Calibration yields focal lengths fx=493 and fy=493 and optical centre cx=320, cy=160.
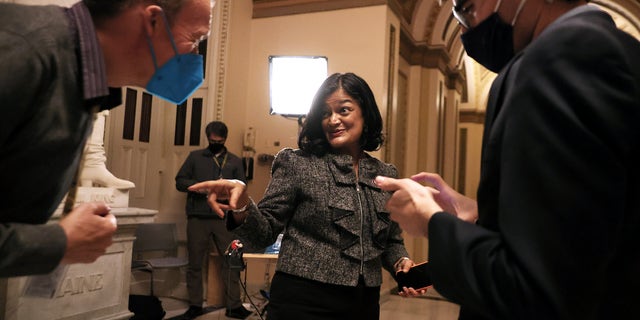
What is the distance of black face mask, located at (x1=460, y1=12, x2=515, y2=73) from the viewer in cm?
103

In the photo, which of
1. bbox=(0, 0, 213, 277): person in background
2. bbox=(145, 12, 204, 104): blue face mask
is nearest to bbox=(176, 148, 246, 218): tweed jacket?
bbox=(145, 12, 204, 104): blue face mask

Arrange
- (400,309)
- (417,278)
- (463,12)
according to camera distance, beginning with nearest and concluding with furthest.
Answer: (463,12)
(417,278)
(400,309)

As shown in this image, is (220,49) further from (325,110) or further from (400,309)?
(325,110)

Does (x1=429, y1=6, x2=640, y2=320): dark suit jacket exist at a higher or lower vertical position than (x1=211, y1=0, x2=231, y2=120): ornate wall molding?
lower

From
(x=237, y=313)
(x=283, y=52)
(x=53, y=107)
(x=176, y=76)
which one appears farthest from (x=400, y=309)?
(x=53, y=107)

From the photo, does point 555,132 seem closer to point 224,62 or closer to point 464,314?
point 464,314

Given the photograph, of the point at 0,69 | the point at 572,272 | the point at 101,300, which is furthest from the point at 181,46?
the point at 101,300

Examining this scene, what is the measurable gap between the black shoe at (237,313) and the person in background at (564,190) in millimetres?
4731

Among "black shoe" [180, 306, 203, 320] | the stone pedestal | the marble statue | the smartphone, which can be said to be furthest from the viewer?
"black shoe" [180, 306, 203, 320]

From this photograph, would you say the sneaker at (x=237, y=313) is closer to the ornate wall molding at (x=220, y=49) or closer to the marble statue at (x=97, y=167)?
the marble statue at (x=97, y=167)

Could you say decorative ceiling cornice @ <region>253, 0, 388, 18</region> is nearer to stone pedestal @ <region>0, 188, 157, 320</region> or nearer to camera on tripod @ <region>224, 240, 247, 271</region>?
camera on tripod @ <region>224, 240, 247, 271</region>

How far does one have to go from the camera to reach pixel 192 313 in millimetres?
5160

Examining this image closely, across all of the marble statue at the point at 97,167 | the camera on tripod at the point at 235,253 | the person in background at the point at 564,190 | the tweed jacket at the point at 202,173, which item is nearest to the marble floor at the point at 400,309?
the camera on tripod at the point at 235,253

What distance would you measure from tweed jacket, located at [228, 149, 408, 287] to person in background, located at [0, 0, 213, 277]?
2.73 feet
